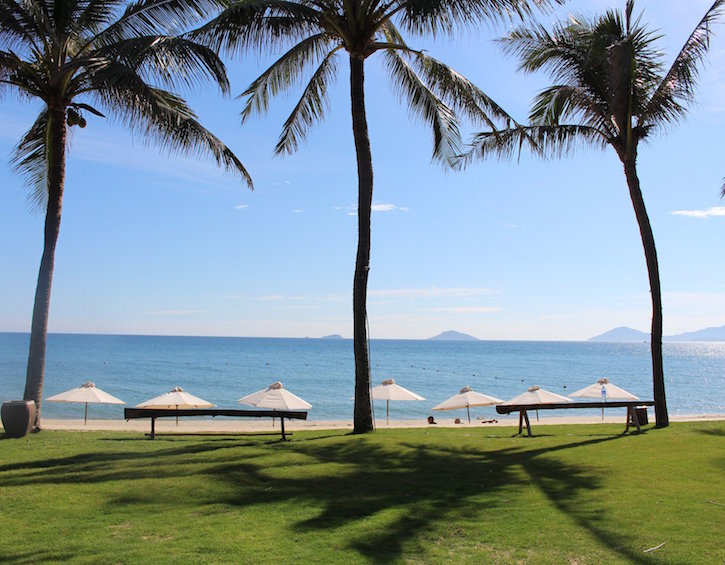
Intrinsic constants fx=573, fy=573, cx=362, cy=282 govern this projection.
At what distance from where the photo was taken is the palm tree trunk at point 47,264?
38.4 ft

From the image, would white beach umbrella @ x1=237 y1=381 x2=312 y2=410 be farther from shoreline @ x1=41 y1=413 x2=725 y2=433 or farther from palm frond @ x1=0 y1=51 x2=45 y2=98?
palm frond @ x1=0 y1=51 x2=45 y2=98

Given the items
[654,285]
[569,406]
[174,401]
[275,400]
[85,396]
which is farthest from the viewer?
[85,396]

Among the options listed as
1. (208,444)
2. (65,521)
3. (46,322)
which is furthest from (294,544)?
(46,322)

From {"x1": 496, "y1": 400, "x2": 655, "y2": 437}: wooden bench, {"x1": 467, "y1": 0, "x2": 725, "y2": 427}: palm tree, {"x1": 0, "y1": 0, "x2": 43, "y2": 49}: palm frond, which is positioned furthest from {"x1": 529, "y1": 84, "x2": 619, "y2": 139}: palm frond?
{"x1": 0, "y1": 0, "x2": 43, "y2": 49}: palm frond

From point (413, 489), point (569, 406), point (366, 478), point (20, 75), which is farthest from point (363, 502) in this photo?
point (20, 75)

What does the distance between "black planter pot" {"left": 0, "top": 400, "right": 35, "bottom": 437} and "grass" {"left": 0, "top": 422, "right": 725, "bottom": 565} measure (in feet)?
1.64

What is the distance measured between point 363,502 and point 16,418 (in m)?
8.18

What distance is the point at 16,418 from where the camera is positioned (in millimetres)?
11109

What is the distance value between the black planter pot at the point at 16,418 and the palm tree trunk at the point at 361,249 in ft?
21.2

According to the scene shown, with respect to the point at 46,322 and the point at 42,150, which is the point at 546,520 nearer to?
the point at 46,322

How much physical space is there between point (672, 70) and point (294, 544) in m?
12.9

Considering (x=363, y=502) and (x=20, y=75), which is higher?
(x=20, y=75)

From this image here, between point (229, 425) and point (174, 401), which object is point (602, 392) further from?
point (174, 401)

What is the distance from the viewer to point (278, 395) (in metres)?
14.9
